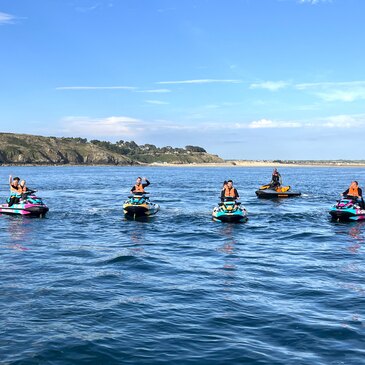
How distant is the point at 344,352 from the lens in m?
9.43

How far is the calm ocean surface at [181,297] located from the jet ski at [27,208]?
4.71 meters

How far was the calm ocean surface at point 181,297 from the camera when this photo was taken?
31.2 feet

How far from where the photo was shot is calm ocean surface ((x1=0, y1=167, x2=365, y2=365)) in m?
9.52

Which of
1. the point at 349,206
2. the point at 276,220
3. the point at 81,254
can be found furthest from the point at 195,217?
the point at 81,254

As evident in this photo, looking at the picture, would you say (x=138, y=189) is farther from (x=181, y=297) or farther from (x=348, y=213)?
(x=181, y=297)

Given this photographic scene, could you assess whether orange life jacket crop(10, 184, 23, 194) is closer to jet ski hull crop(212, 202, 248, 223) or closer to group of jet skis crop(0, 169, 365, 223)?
group of jet skis crop(0, 169, 365, 223)

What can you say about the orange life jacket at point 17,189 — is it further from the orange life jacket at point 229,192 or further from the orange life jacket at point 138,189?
the orange life jacket at point 229,192

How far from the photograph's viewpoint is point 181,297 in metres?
13.1

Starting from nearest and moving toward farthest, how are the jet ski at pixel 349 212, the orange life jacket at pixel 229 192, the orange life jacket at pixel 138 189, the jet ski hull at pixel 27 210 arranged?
1. the jet ski at pixel 349 212
2. the orange life jacket at pixel 229 192
3. the jet ski hull at pixel 27 210
4. the orange life jacket at pixel 138 189

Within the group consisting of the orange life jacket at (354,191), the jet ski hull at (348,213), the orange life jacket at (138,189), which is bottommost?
the jet ski hull at (348,213)

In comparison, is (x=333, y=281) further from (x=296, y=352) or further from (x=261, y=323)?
(x=296, y=352)

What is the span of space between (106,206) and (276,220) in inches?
609

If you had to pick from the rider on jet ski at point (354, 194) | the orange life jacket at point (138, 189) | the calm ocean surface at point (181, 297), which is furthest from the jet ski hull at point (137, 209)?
the rider on jet ski at point (354, 194)

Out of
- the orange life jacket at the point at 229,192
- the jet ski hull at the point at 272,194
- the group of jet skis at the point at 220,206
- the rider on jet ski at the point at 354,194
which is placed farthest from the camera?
the jet ski hull at the point at 272,194
